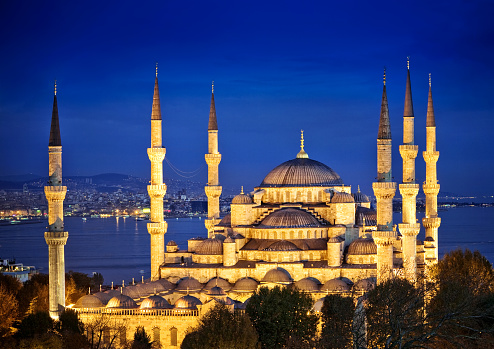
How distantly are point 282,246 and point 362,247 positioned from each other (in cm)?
293

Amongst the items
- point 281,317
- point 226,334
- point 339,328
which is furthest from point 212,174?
point 339,328

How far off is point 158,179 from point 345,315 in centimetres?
1559

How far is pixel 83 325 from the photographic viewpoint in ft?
96.9

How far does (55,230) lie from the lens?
3197cm

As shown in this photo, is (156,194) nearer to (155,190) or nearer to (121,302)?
(155,190)

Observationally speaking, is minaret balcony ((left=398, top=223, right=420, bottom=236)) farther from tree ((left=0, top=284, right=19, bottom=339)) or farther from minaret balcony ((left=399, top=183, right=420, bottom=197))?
tree ((left=0, top=284, right=19, bottom=339))

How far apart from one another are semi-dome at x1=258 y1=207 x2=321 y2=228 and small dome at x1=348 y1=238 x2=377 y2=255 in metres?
1.93

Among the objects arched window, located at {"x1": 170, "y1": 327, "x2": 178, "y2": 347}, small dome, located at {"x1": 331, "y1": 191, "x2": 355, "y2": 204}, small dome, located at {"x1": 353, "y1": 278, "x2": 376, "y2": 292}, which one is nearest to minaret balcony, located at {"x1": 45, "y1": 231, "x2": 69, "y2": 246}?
arched window, located at {"x1": 170, "y1": 327, "x2": 178, "y2": 347}

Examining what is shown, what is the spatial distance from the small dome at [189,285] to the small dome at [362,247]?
225 inches

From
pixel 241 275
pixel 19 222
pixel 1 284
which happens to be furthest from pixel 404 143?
pixel 19 222

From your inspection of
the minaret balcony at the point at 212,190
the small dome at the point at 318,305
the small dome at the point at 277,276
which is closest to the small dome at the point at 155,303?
the small dome at the point at 277,276

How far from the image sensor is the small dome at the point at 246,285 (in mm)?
32594

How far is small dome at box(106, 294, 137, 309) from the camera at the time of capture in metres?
30.3

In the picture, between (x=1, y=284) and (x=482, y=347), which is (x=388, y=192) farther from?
(x=1, y=284)
